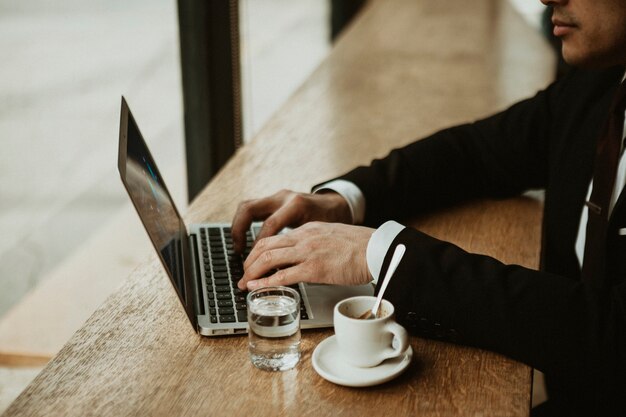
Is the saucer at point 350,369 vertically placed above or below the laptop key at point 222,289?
above

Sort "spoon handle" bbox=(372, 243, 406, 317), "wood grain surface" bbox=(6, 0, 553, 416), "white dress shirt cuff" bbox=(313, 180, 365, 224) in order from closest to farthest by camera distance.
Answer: "wood grain surface" bbox=(6, 0, 553, 416) → "spoon handle" bbox=(372, 243, 406, 317) → "white dress shirt cuff" bbox=(313, 180, 365, 224)

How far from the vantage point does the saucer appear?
3.20ft

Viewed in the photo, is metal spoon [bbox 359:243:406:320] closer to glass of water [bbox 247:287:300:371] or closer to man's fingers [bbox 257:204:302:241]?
glass of water [bbox 247:287:300:371]

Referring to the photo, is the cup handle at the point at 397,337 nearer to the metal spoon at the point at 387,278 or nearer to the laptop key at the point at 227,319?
the metal spoon at the point at 387,278

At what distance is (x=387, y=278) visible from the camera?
→ 3.59ft

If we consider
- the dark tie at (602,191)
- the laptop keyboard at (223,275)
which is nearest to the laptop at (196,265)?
the laptop keyboard at (223,275)

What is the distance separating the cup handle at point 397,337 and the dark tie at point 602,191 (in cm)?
49

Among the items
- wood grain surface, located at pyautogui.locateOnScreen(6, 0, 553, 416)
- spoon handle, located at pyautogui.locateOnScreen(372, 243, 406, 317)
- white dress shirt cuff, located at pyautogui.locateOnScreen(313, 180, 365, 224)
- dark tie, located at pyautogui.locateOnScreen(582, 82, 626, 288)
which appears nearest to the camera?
wood grain surface, located at pyautogui.locateOnScreen(6, 0, 553, 416)

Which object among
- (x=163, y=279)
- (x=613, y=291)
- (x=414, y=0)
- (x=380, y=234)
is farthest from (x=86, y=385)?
(x=414, y=0)

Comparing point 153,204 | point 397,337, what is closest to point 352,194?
point 153,204

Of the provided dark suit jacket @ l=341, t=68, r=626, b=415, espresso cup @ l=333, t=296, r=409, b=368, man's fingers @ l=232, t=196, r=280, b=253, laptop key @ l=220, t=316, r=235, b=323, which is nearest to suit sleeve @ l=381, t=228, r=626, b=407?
dark suit jacket @ l=341, t=68, r=626, b=415

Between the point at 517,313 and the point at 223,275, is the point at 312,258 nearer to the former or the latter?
the point at 223,275

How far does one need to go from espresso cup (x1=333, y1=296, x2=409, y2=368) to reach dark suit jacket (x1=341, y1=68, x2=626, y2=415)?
0.36ft

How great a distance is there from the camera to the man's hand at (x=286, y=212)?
1.36m
